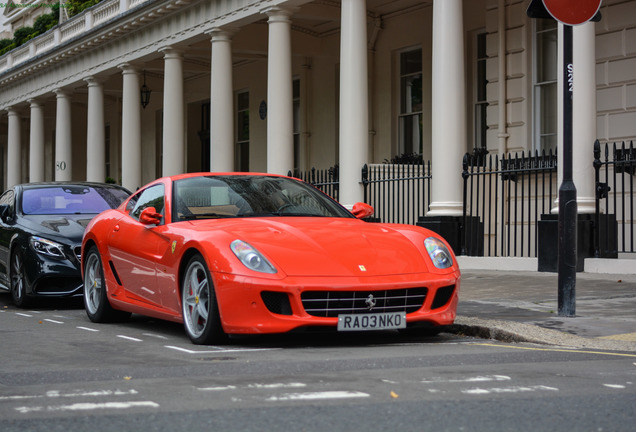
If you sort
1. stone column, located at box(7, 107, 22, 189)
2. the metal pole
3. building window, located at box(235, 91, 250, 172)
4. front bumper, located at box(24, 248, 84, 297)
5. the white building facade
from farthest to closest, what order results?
stone column, located at box(7, 107, 22, 189), building window, located at box(235, 91, 250, 172), the white building facade, front bumper, located at box(24, 248, 84, 297), the metal pole

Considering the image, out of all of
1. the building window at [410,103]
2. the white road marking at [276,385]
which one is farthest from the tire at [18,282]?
the building window at [410,103]

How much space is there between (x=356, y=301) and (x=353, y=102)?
12.4 meters

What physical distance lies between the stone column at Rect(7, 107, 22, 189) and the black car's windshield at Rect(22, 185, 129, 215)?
27548 mm

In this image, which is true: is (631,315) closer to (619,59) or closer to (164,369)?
(164,369)

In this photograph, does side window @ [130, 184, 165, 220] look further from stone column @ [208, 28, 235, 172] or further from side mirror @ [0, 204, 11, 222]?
stone column @ [208, 28, 235, 172]

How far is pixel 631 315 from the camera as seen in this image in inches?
362

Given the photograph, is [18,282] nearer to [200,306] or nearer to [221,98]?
[200,306]

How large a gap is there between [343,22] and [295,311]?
13.2 metres

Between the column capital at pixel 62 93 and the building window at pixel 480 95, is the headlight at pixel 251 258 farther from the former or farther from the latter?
the column capital at pixel 62 93

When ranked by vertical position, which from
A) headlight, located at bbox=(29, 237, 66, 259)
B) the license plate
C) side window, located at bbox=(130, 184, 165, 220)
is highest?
side window, located at bbox=(130, 184, 165, 220)

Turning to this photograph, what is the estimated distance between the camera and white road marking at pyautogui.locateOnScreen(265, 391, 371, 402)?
5.21 m

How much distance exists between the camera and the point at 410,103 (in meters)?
24.3

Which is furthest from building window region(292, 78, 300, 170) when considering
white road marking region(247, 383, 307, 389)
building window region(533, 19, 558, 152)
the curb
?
white road marking region(247, 383, 307, 389)

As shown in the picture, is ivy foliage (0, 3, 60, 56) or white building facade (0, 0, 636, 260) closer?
white building facade (0, 0, 636, 260)
